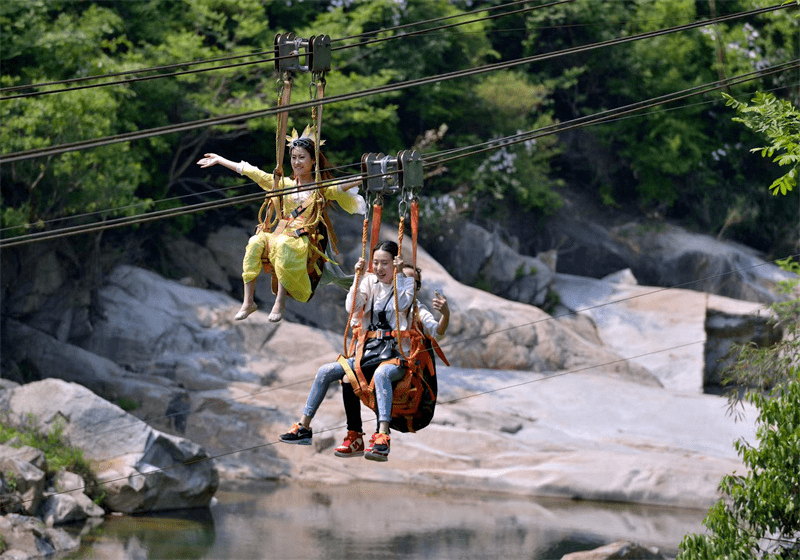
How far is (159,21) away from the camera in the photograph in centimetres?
2077

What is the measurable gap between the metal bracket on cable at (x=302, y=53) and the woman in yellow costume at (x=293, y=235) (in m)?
0.50

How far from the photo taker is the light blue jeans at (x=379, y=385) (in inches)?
296

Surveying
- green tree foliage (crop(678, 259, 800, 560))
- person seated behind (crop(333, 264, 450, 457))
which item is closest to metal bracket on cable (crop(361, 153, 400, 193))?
person seated behind (crop(333, 264, 450, 457))

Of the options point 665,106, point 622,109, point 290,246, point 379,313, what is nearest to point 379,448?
point 379,313

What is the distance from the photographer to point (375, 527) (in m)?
16.3

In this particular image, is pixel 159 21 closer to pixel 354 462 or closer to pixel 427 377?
pixel 354 462

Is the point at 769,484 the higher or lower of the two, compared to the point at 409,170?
lower

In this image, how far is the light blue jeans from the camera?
A: 7.51 metres

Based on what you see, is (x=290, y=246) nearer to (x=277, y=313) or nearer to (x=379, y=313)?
(x=277, y=313)

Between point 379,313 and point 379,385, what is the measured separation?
0.53 metres

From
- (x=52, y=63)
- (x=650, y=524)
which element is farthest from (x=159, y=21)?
(x=650, y=524)

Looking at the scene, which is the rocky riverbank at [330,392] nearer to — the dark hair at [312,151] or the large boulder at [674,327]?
the large boulder at [674,327]

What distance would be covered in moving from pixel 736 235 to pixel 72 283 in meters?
16.5

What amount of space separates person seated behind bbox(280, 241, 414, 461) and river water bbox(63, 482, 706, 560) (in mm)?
7883
